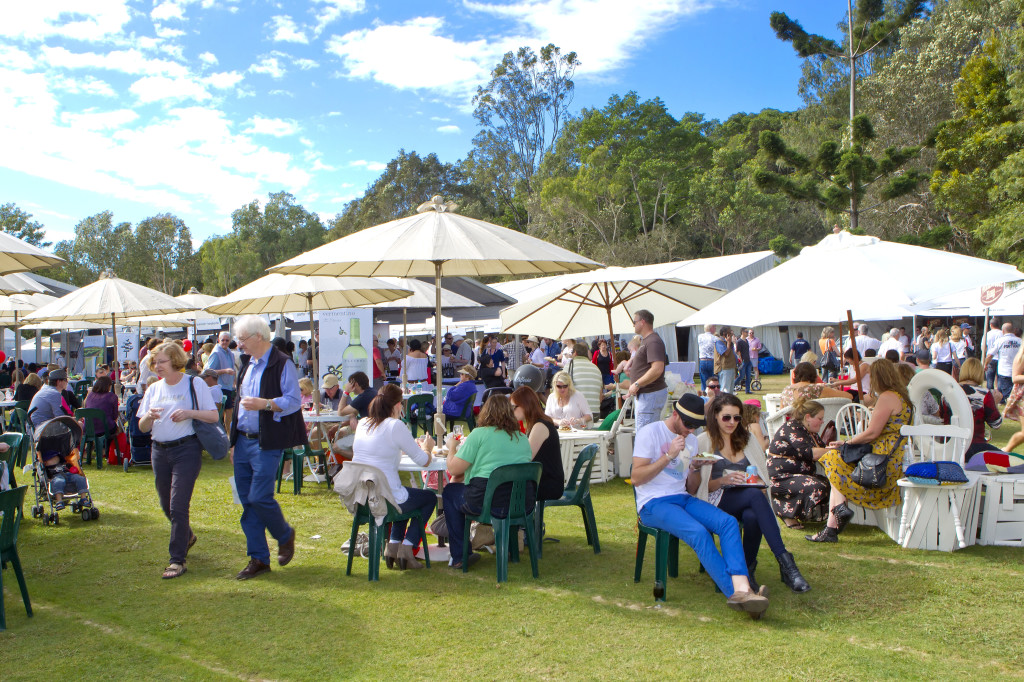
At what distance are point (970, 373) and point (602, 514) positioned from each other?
14.5ft

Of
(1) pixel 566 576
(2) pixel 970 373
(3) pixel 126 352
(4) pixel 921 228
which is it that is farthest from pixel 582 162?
(1) pixel 566 576

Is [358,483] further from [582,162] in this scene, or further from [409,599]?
[582,162]

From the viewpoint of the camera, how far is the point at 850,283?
5422 millimetres

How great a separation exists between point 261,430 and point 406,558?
126cm

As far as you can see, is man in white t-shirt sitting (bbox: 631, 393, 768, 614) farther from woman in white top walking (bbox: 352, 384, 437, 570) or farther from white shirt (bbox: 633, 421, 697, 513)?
woman in white top walking (bbox: 352, 384, 437, 570)

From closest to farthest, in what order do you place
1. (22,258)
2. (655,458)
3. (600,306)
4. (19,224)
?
(655,458) → (22,258) → (600,306) → (19,224)

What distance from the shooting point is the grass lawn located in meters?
3.43

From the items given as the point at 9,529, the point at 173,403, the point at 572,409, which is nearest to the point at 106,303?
the point at 173,403

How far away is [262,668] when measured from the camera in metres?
3.48

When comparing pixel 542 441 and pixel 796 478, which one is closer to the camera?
pixel 542 441

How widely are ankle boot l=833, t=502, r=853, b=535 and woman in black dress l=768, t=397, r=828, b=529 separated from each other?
198 millimetres

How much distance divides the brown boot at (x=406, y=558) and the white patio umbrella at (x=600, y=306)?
178 inches

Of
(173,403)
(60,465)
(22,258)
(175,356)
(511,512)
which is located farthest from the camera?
(60,465)

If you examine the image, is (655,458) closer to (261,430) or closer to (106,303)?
(261,430)
